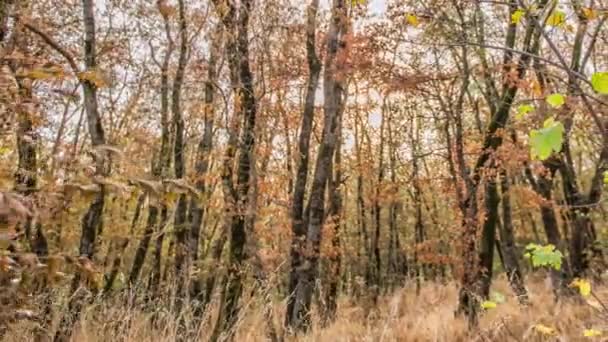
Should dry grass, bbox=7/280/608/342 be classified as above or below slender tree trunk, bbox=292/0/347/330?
below

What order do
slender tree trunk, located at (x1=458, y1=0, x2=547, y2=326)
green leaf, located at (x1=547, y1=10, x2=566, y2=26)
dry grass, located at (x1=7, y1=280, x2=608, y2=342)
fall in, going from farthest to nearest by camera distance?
slender tree trunk, located at (x1=458, y1=0, x2=547, y2=326) → dry grass, located at (x1=7, y1=280, x2=608, y2=342) → green leaf, located at (x1=547, y1=10, x2=566, y2=26)

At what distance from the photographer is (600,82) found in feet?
6.19

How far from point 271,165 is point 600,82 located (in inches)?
668

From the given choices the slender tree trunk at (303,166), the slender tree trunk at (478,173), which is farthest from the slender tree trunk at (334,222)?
the slender tree trunk at (478,173)

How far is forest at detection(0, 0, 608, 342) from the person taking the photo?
97.1 inches

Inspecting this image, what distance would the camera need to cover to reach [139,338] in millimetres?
4211

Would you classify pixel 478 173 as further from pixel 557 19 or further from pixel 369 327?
pixel 557 19

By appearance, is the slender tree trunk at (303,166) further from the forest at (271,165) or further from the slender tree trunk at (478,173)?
the slender tree trunk at (478,173)

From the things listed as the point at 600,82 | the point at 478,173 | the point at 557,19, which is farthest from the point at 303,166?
the point at 600,82

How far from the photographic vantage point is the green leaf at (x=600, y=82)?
1.88 m

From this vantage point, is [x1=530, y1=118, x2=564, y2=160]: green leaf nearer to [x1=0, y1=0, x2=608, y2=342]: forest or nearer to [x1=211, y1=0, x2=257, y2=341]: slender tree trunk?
[x1=0, y1=0, x2=608, y2=342]: forest

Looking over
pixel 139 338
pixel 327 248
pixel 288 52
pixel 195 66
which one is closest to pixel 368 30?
pixel 288 52

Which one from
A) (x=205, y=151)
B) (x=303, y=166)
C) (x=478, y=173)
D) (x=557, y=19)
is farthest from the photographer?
(x=205, y=151)

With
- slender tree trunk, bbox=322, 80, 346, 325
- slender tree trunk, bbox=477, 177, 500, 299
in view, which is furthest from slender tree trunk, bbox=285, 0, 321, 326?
slender tree trunk, bbox=477, 177, 500, 299
